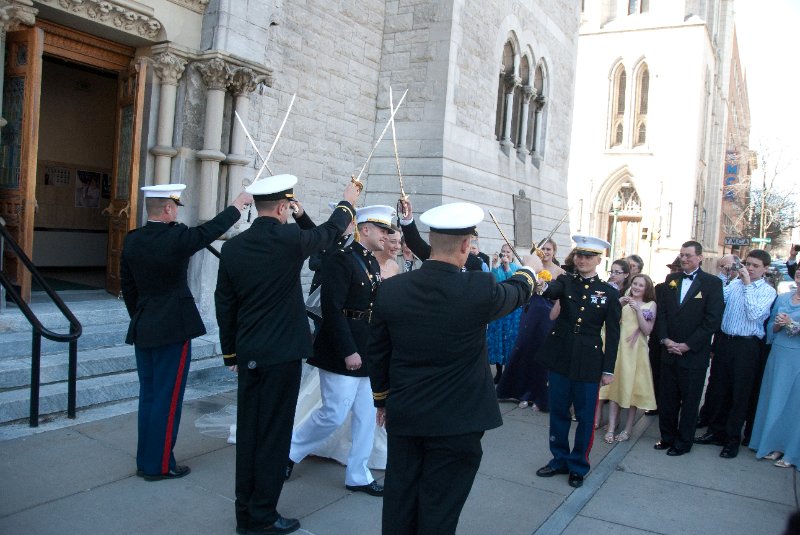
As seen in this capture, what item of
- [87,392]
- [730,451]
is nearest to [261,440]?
[87,392]

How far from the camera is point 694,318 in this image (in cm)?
582

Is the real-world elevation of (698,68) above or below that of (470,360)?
above

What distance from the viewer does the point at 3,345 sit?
5914mm

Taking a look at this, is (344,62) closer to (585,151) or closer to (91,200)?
(91,200)

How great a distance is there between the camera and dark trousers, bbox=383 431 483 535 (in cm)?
284

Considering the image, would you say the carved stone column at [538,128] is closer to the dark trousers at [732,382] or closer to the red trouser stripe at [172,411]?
the dark trousers at [732,382]

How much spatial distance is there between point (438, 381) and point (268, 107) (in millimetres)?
7698

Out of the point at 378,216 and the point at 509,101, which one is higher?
the point at 509,101

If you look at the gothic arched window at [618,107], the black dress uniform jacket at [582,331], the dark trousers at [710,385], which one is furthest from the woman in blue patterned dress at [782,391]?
the gothic arched window at [618,107]

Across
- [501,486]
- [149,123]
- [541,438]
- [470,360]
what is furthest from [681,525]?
[149,123]

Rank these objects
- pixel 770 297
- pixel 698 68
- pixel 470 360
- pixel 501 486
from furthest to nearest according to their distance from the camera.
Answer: pixel 698 68
pixel 770 297
pixel 501 486
pixel 470 360

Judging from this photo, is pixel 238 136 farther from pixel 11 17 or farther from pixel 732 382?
pixel 732 382

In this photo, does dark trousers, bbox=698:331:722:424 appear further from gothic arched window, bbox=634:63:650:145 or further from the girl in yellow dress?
gothic arched window, bbox=634:63:650:145

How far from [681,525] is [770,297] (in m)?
2.66
